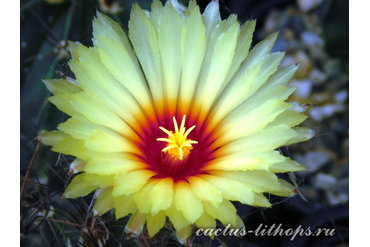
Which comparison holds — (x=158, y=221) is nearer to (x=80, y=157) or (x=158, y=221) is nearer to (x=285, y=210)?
(x=80, y=157)

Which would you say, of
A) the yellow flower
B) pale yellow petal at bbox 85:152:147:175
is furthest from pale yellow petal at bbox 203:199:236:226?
pale yellow petal at bbox 85:152:147:175

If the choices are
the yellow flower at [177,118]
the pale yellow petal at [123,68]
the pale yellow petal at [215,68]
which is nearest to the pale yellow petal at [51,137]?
the yellow flower at [177,118]

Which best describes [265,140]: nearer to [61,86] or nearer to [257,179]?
[257,179]

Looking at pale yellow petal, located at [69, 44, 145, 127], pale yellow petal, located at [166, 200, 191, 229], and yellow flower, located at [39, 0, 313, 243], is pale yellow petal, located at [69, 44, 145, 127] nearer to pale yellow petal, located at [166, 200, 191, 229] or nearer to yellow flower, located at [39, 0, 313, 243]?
yellow flower, located at [39, 0, 313, 243]

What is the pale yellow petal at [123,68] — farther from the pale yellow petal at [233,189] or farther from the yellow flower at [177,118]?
the pale yellow petal at [233,189]

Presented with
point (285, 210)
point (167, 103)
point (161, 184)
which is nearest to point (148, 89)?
point (167, 103)

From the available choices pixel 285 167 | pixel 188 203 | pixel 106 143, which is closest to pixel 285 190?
pixel 285 167

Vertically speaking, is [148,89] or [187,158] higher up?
[148,89]
